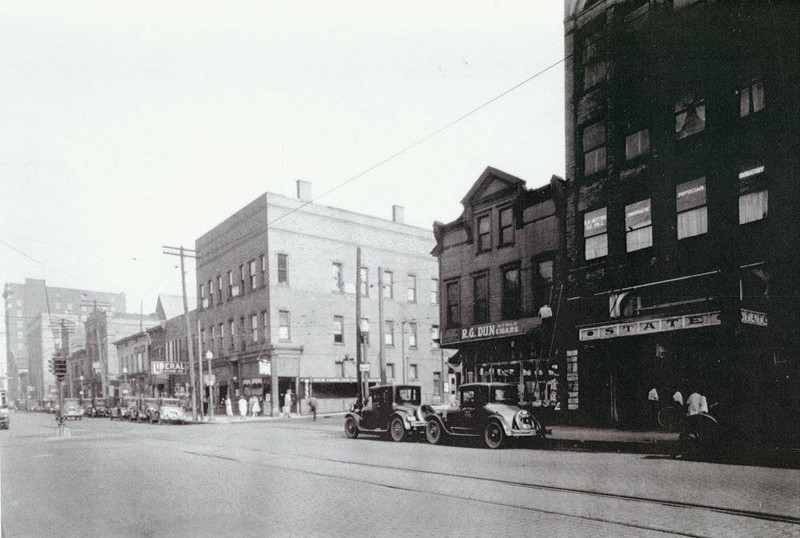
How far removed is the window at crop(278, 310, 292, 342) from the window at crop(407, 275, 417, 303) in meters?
1.65

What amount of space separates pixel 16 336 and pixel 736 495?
8.57 meters

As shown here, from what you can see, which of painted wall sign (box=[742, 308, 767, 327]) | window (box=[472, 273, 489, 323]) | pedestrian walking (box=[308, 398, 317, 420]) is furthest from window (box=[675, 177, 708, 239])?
pedestrian walking (box=[308, 398, 317, 420])

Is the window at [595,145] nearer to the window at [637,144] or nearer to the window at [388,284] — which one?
the window at [637,144]

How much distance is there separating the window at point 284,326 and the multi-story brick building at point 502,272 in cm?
204

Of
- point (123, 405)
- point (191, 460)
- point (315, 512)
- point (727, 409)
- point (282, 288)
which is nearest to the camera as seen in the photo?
point (315, 512)

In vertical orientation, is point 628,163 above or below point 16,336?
above

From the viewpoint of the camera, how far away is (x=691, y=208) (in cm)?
713

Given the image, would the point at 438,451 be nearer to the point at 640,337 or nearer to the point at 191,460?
the point at 191,460

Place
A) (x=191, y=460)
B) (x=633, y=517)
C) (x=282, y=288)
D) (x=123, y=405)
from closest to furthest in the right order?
1. (x=633, y=517)
2. (x=282, y=288)
3. (x=191, y=460)
4. (x=123, y=405)

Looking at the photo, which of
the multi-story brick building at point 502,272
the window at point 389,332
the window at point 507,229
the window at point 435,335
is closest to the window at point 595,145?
the multi-story brick building at point 502,272

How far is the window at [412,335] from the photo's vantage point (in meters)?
7.26

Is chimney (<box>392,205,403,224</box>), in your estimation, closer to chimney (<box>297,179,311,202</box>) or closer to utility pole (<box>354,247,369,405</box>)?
utility pole (<box>354,247,369,405</box>)

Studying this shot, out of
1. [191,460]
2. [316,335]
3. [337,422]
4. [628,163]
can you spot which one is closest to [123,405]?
[191,460]

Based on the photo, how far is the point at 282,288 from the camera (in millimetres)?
8078
